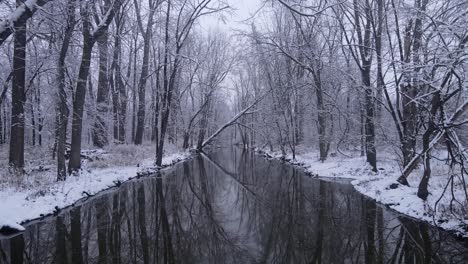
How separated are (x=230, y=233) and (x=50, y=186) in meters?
6.73

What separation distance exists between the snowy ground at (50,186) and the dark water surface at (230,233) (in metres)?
0.50

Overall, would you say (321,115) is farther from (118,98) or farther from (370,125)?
(118,98)

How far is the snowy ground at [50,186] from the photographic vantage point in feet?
29.0

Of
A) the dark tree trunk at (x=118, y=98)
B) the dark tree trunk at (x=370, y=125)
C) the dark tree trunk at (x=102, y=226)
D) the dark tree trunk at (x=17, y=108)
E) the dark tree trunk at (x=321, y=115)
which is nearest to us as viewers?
the dark tree trunk at (x=102, y=226)

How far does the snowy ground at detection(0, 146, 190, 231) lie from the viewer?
8828 mm

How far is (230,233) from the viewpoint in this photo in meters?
8.18

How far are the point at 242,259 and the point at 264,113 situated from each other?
89.6 ft

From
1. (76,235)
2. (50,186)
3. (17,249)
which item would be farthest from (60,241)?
(50,186)

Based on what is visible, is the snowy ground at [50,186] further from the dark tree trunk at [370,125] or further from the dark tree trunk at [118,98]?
the dark tree trunk at [370,125]

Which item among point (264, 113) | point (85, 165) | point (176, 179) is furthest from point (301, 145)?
point (85, 165)

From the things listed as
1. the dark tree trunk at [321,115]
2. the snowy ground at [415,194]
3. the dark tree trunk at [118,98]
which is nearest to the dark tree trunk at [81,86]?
the dark tree trunk at [118,98]

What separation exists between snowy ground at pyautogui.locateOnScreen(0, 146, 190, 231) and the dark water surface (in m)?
0.50

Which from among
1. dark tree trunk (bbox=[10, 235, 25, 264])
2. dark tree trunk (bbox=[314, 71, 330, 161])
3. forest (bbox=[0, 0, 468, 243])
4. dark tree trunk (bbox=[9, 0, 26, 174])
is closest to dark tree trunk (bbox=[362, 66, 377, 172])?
forest (bbox=[0, 0, 468, 243])

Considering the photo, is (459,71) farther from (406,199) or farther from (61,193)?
(61,193)
